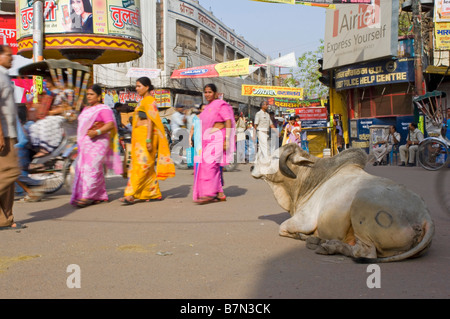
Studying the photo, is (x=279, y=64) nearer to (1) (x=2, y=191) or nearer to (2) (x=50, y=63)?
(2) (x=50, y=63)

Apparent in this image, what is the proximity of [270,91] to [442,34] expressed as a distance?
15.1 metres

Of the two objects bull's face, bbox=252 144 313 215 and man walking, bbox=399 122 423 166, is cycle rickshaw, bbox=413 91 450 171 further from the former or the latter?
bull's face, bbox=252 144 313 215

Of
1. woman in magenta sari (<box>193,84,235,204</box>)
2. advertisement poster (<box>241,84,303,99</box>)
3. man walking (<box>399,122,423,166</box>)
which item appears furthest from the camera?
advertisement poster (<box>241,84,303,99</box>)

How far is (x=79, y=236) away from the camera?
4988 mm

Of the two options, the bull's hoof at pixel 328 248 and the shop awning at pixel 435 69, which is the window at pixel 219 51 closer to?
the shop awning at pixel 435 69

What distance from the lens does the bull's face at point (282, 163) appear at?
4.50 metres

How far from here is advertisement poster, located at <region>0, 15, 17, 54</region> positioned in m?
21.7

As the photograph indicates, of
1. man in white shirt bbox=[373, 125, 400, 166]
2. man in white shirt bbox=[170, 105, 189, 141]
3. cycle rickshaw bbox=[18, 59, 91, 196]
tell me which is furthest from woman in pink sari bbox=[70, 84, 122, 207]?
man in white shirt bbox=[373, 125, 400, 166]

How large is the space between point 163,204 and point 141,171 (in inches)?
23.6

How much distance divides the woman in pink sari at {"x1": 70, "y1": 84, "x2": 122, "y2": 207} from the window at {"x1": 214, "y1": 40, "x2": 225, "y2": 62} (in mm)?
35336

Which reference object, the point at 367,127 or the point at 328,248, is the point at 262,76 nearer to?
the point at 367,127

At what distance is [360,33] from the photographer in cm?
2039

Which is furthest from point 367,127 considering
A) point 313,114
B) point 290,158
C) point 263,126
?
point 290,158
